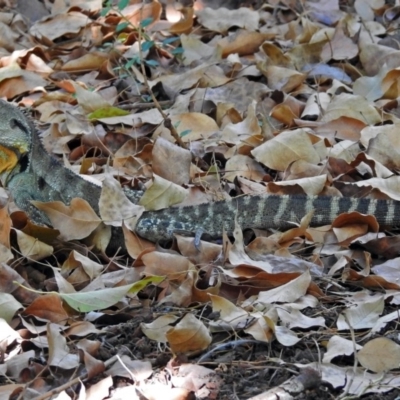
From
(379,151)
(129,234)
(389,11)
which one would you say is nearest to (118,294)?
(129,234)

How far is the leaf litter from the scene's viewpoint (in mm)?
3465

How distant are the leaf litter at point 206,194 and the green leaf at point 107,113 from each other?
0.04 feet

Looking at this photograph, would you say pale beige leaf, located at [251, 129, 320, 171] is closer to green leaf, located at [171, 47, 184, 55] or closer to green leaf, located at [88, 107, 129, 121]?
green leaf, located at [88, 107, 129, 121]

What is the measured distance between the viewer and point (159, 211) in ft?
16.7

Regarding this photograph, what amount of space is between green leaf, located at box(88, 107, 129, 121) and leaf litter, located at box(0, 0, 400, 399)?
0.04ft

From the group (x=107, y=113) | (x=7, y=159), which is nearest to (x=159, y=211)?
(x=7, y=159)

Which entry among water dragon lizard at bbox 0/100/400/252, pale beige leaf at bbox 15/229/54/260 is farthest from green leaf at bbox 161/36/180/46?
pale beige leaf at bbox 15/229/54/260

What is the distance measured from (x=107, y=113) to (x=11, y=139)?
3.19 feet

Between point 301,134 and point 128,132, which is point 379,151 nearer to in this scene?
point 301,134

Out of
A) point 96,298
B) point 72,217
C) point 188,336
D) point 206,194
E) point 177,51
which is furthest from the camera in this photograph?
point 177,51

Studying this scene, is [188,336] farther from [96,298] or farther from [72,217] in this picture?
[72,217]

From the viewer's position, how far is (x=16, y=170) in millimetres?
5484

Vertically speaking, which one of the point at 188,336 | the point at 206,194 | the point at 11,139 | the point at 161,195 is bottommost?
the point at 206,194

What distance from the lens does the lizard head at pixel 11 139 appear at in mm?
5438
